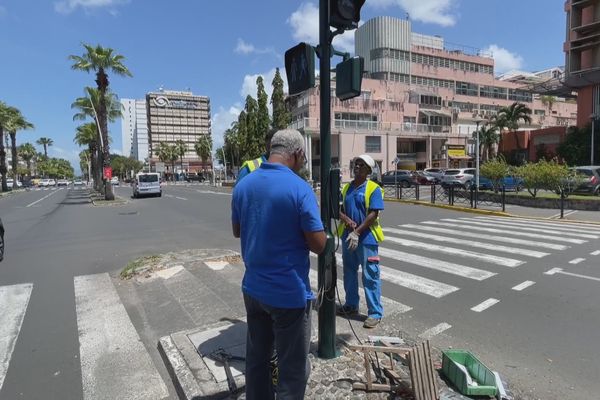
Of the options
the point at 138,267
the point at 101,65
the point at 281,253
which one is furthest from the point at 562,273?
the point at 101,65

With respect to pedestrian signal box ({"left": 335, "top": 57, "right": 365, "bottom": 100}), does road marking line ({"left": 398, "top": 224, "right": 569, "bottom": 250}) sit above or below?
below

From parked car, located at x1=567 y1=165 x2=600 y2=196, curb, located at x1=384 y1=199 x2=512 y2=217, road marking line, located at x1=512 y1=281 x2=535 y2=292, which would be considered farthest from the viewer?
parked car, located at x1=567 y1=165 x2=600 y2=196

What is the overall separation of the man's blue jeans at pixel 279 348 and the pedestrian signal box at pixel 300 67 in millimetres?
1790

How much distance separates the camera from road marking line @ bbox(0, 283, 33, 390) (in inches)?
157

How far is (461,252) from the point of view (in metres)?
8.30

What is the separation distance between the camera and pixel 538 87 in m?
42.9

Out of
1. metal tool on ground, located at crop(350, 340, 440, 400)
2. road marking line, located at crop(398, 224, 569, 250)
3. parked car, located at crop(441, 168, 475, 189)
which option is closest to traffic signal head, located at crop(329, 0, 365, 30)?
metal tool on ground, located at crop(350, 340, 440, 400)

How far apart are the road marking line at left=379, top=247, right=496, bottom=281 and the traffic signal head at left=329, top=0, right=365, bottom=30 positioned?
187 inches

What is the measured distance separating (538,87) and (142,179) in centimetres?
4065

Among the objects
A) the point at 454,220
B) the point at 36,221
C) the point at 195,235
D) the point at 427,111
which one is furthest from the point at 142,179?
the point at 427,111

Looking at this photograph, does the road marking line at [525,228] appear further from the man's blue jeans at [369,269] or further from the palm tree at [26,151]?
the palm tree at [26,151]

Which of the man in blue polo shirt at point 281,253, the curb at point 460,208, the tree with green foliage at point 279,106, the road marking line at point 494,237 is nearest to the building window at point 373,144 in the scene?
the tree with green foliage at point 279,106

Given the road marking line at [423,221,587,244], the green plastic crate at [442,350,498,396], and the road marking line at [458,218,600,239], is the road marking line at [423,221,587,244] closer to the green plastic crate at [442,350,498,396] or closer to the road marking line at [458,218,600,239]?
the road marking line at [458,218,600,239]

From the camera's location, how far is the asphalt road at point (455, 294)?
359 cm
